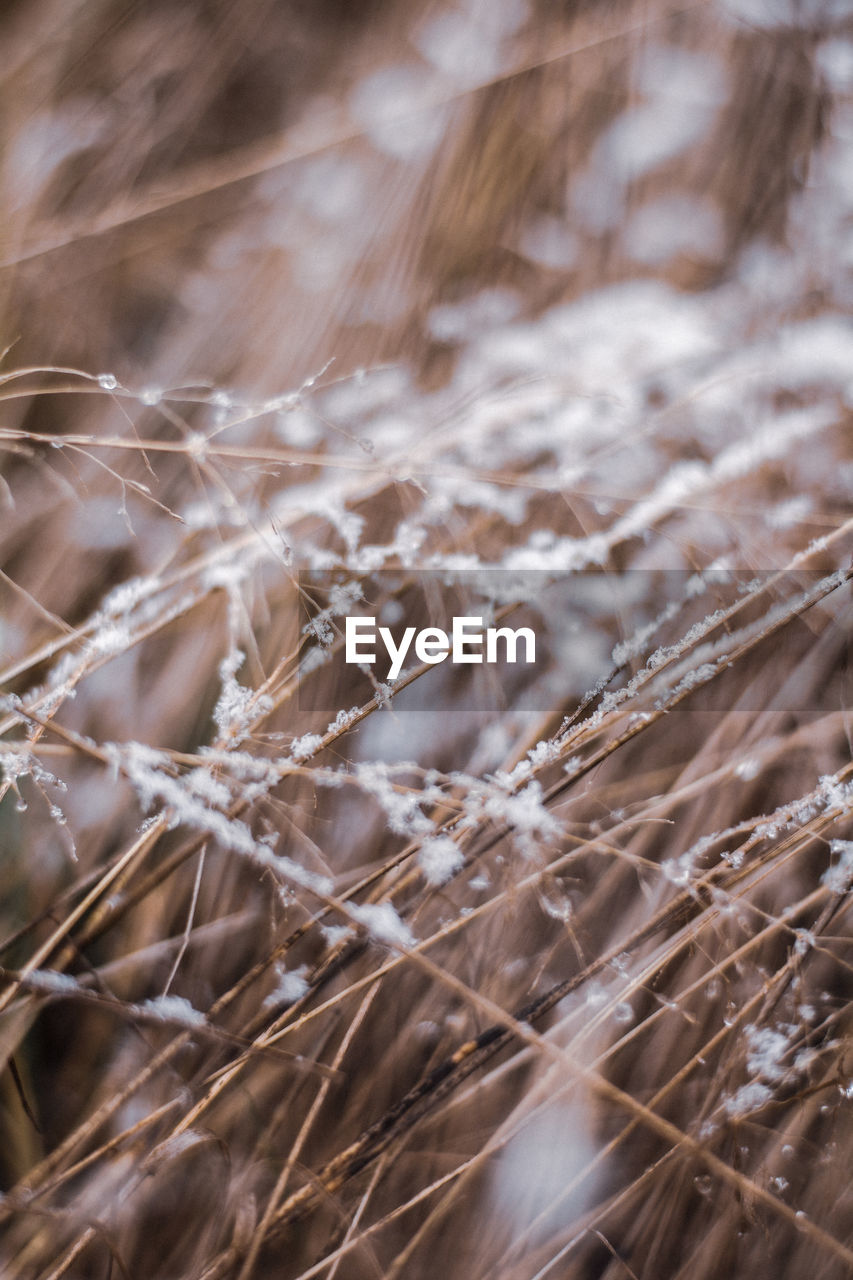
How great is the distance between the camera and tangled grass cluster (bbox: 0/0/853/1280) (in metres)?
0.34

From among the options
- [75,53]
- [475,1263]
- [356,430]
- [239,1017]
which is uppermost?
[75,53]

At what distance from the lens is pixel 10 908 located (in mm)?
348

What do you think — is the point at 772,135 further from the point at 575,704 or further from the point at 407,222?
the point at 575,704

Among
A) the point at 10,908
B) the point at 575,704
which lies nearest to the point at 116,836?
the point at 10,908

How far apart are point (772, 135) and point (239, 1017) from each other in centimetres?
59

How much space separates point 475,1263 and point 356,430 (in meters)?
0.45

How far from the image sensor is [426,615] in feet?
1.22

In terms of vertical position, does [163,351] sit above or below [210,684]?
above

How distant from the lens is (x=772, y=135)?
0.39m

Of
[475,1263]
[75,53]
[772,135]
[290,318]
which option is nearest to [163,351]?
[290,318]

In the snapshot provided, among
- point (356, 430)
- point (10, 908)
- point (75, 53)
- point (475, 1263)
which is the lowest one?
point (475, 1263)

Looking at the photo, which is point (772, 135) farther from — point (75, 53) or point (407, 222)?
point (75, 53)

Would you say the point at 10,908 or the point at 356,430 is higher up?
the point at 356,430

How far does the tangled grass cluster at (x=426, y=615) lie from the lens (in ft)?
1.12
